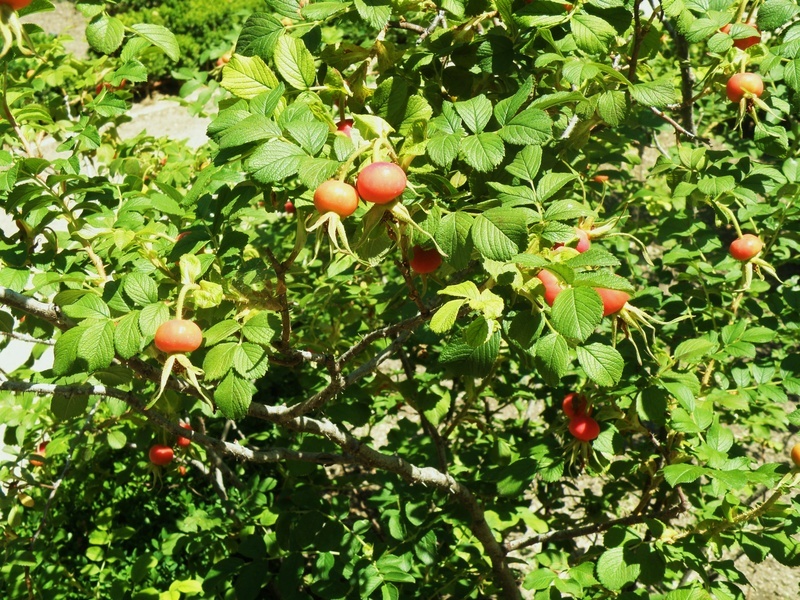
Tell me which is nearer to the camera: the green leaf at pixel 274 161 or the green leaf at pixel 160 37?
the green leaf at pixel 274 161

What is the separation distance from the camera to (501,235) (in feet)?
3.44

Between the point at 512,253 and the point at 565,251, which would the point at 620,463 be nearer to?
the point at 565,251

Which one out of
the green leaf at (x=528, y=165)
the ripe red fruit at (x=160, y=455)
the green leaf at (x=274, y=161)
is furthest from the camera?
the ripe red fruit at (x=160, y=455)

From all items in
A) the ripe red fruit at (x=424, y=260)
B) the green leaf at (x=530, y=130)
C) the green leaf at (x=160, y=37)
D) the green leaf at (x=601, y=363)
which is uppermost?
the green leaf at (x=530, y=130)

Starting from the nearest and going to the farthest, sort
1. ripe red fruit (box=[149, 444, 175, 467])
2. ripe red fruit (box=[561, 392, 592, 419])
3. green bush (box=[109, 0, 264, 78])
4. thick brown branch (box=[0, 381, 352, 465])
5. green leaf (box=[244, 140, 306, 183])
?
green leaf (box=[244, 140, 306, 183]) → thick brown branch (box=[0, 381, 352, 465]) → ripe red fruit (box=[561, 392, 592, 419]) → ripe red fruit (box=[149, 444, 175, 467]) → green bush (box=[109, 0, 264, 78])

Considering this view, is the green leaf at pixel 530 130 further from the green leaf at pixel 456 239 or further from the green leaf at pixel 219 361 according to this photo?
the green leaf at pixel 219 361

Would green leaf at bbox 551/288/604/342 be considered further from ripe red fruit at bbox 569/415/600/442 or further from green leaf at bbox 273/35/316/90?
ripe red fruit at bbox 569/415/600/442

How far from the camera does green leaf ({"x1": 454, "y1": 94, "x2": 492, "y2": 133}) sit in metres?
1.20

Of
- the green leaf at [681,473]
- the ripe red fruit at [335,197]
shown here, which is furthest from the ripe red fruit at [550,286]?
the green leaf at [681,473]

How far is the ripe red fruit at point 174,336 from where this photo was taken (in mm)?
1148

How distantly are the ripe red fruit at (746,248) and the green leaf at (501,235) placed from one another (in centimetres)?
102

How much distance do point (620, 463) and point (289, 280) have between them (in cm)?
101

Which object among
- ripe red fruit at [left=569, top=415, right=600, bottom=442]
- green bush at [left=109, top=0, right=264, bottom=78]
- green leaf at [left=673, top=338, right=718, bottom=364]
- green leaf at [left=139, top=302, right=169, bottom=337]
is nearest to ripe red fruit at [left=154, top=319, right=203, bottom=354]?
green leaf at [left=139, top=302, right=169, bottom=337]

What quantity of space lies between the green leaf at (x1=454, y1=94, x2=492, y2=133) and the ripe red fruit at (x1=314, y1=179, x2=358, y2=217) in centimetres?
29
